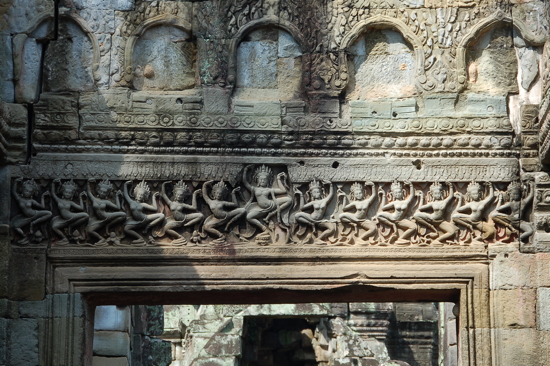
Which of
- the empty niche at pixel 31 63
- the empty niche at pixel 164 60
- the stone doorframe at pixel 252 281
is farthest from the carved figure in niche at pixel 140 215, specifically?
the empty niche at pixel 31 63

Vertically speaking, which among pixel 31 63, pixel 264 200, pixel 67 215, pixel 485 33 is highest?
pixel 485 33

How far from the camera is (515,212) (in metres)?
9.14

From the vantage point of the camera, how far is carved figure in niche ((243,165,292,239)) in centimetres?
912

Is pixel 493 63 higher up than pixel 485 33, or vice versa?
pixel 485 33

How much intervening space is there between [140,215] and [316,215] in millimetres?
1499

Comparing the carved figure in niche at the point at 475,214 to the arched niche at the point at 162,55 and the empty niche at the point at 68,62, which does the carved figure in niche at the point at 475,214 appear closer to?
the arched niche at the point at 162,55

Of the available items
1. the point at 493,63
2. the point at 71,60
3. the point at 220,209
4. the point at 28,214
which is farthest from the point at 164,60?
the point at 493,63

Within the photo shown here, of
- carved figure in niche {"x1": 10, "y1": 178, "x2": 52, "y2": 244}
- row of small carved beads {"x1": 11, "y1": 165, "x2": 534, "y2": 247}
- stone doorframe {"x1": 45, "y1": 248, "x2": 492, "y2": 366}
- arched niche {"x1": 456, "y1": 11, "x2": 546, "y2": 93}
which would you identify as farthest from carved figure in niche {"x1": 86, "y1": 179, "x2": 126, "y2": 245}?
arched niche {"x1": 456, "y1": 11, "x2": 546, "y2": 93}

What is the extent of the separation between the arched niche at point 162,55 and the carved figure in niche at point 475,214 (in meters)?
2.59

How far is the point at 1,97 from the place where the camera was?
9180 millimetres

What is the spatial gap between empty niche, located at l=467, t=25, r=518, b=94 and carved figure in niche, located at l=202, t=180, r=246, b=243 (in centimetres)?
234

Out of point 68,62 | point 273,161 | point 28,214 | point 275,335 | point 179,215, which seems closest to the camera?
point 28,214

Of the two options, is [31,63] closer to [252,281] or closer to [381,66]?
[252,281]

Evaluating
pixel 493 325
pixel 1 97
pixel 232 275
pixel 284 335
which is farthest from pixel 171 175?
pixel 284 335
